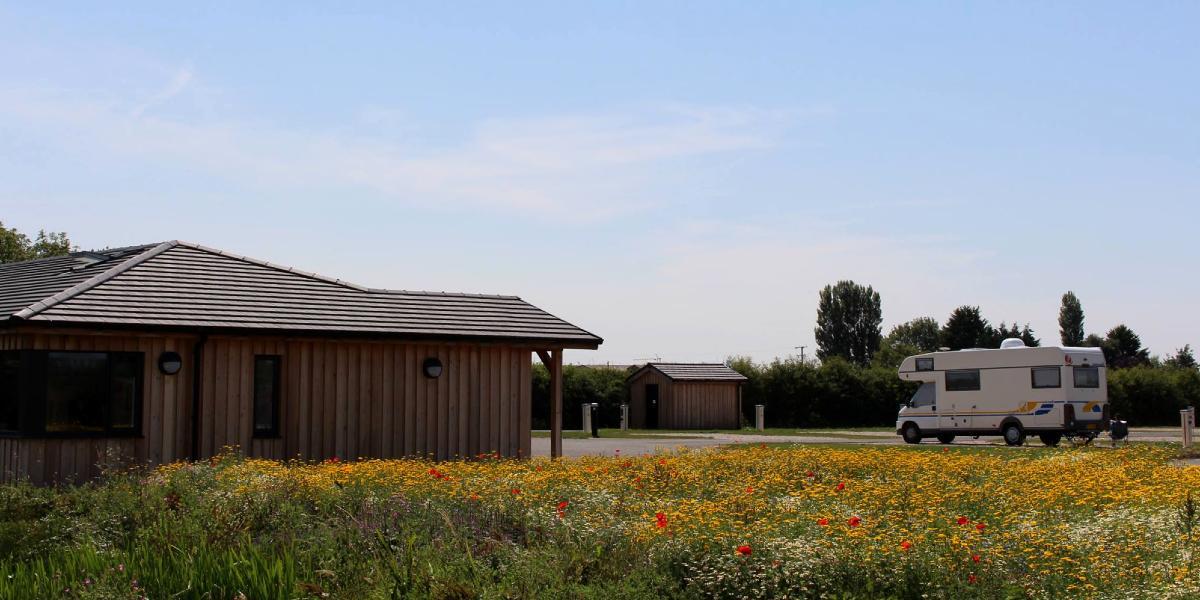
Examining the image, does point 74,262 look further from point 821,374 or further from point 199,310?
point 821,374

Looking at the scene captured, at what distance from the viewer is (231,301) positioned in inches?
771

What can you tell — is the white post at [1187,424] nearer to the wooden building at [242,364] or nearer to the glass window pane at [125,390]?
the wooden building at [242,364]

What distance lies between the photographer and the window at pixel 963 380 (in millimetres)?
32281

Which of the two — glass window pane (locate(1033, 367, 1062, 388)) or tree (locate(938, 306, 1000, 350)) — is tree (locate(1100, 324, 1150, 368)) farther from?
glass window pane (locate(1033, 367, 1062, 388))

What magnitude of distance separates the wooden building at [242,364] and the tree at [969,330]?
73.5 m

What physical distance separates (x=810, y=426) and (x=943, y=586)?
41687 millimetres

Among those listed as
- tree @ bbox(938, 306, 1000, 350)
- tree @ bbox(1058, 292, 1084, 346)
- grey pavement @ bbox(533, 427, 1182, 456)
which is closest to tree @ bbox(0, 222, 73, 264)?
grey pavement @ bbox(533, 427, 1182, 456)

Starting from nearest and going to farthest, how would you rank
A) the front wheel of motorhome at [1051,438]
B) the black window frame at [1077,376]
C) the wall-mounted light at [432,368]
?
the wall-mounted light at [432,368] < the black window frame at [1077,376] < the front wheel of motorhome at [1051,438]

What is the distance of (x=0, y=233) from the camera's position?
4288 centimetres

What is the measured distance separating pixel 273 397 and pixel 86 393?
2.81m

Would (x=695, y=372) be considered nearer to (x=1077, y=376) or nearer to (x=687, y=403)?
(x=687, y=403)

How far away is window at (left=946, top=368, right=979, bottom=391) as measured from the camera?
32.3 meters

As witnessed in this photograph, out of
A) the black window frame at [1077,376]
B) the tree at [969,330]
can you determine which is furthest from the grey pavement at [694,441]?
the tree at [969,330]

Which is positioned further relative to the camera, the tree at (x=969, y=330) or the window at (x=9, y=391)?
the tree at (x=969, y=330)
